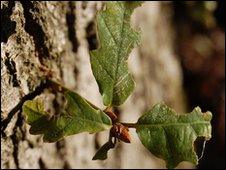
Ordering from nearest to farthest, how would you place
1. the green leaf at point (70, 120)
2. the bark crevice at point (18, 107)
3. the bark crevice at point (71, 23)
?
the green leaf at point (70, 120) < the bark crevice at point (18, 107) < the bark crevice at point (71, 23)

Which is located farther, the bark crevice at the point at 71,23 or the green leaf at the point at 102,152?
the bark crevice at the point at 71,23

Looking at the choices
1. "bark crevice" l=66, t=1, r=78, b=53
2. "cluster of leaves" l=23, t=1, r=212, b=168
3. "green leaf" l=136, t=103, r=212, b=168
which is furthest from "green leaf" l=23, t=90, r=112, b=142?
"bark crevice" l=66, t=1, r=78, b=53

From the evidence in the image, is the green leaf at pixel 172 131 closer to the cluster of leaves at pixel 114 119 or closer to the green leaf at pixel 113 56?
the cluster of leaves at pixel 114 119

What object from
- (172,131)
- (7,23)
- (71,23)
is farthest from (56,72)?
(172,131)

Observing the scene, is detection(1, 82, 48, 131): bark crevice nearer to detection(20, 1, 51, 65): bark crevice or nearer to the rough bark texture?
the rough bark texture

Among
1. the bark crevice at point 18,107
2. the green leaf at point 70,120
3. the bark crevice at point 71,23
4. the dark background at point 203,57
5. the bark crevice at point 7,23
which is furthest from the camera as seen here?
the dark background at point 203,57

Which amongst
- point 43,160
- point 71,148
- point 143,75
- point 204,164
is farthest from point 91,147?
point 204,164

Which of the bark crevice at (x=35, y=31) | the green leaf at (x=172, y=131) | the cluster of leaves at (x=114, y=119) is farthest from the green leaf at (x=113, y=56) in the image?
the bark crevice at (x=35, y=31)

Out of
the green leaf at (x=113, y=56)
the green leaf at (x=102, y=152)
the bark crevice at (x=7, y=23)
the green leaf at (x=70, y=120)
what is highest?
the bark crevice at (x=7, y=23)
